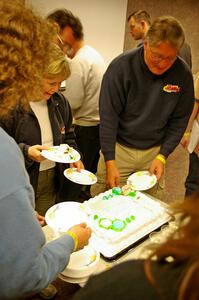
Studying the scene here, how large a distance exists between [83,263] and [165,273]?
2.41 feet

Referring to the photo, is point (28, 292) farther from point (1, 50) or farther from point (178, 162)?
point (178, 162)

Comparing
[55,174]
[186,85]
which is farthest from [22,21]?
[186,85]

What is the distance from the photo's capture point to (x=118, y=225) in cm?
139

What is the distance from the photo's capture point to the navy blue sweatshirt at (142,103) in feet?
6.16

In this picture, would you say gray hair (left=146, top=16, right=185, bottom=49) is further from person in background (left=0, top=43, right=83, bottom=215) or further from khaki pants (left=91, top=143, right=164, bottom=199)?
khaki pants (left=91, top=143, right=164, bottom=199)

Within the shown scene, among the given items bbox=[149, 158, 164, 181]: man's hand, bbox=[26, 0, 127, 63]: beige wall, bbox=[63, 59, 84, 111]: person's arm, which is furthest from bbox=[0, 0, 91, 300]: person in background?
bbox=[26, 0, 127, 63]: beige wall

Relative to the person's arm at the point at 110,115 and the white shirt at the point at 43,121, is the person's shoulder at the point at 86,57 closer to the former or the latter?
the person's arm at the point at 110,115

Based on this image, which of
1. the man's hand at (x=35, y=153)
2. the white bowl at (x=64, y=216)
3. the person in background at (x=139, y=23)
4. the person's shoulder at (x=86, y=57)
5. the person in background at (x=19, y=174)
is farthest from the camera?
the person in background at (x=139, y=23)

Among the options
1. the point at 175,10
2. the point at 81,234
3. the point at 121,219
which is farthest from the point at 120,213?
the point at 175,10

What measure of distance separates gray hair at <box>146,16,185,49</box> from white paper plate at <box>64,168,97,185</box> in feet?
2.63

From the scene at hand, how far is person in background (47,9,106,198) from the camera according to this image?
2531 millimetres

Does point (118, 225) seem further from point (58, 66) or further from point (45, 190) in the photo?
point (58, 66)

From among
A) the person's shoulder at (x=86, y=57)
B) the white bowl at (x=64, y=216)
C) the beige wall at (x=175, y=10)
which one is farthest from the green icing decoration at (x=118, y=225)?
the beige wall at (x=175, y=10)

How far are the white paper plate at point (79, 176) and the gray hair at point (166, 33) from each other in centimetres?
80
